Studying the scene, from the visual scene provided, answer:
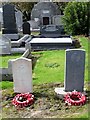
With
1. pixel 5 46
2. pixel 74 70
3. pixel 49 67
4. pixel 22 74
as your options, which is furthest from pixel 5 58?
pixel 74 70

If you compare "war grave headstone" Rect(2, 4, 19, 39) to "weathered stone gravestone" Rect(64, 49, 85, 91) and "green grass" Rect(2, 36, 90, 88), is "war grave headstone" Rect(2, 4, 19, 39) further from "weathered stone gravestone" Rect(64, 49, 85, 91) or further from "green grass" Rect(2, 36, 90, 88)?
"weathered stone gravestone" Rect(64, 49, 85, 91)

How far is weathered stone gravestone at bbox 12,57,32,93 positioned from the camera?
633 cm

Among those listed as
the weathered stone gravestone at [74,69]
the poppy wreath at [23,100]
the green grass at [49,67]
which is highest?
the weathered stone gravestone at [74,69]

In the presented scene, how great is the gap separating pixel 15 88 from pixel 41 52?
6.36m

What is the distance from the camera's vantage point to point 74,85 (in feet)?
20.9

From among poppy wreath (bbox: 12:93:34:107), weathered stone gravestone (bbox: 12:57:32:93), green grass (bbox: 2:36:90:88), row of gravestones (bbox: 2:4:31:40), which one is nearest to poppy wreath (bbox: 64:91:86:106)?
poppy wreath (bbox: 12:93:34:107)

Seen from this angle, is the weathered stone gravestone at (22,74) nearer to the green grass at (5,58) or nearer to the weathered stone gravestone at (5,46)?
the green grass at (5,58)

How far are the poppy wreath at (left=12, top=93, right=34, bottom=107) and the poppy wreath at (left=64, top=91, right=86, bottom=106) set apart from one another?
834 mm

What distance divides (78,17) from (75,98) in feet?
42.0

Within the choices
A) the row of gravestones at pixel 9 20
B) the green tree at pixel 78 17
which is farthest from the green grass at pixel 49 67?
the green tree at pixel 78 17

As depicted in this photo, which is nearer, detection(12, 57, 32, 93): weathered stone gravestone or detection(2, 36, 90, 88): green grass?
detection(12, 57, 32, 93): weathered stone gravestone

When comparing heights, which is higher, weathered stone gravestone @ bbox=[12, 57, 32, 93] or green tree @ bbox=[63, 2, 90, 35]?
green tree @ bbox=[63, 2, 90, 35]

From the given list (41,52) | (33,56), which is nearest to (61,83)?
(33,56)

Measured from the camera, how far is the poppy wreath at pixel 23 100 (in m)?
5.82
